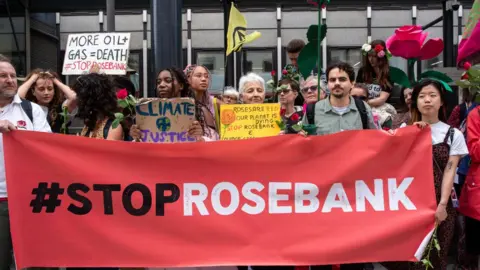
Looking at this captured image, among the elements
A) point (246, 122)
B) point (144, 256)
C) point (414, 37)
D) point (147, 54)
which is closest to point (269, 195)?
point (246, 122)

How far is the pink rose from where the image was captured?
6188mm

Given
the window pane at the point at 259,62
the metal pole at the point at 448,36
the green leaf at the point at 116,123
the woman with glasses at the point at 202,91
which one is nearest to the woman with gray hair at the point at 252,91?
the woman with glasses at the point at 202,91

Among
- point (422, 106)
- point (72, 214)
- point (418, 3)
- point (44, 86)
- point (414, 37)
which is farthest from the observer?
point (418, 3)

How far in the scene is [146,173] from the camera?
412cm

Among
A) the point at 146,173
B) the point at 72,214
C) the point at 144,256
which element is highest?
the point at 146,173

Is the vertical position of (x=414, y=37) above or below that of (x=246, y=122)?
above

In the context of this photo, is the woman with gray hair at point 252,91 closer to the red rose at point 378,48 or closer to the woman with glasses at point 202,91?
the woman with glasses at point 202,91

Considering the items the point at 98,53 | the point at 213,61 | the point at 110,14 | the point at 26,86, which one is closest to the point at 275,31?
the point at 213,61

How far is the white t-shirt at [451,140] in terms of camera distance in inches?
167

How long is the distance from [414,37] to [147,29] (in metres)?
8.79

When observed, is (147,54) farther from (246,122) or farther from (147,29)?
(246,122)

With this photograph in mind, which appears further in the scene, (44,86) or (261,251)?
(44,86)

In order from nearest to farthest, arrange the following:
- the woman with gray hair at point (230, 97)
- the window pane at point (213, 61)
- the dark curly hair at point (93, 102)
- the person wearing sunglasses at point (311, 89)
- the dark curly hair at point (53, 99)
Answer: the dark curly hair at point (93, 102), the dark curly hair at point (53, 99), the person wearing sunglasses at point (311, 89), the woman with gray hair at point (230, 97), the window pane at point (213, 61)

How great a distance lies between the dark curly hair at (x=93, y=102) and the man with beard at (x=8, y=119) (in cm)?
33
